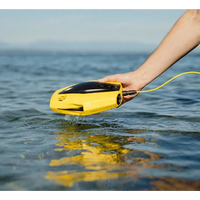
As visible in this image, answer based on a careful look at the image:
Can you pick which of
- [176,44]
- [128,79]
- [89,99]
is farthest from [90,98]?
[176,44]

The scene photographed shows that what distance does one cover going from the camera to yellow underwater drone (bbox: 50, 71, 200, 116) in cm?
280

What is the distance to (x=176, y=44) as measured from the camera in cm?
266

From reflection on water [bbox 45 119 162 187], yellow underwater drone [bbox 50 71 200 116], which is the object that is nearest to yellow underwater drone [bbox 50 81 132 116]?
yellow underwater drone [bbox 50 71 200 116]

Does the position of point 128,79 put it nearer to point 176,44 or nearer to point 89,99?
point 89,99

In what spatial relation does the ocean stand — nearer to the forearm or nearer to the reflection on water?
the reflection on water

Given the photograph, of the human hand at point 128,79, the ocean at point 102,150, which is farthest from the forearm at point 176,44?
the ocean at point 102,150

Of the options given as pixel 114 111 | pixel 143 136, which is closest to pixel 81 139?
pixel 143 136

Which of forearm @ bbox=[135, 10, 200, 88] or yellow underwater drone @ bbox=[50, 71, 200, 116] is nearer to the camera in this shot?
forearm @ bbox=[135, 10, 200, 88]

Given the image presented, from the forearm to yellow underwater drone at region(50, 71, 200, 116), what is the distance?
0.21 meters

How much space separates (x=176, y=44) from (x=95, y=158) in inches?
49.0

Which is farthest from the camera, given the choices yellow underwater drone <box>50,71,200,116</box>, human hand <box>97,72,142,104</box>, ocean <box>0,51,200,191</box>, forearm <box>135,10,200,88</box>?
human hand <box>97,72,142,104</box>

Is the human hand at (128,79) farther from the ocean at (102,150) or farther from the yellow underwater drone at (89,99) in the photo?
the ocean at (102,150)
